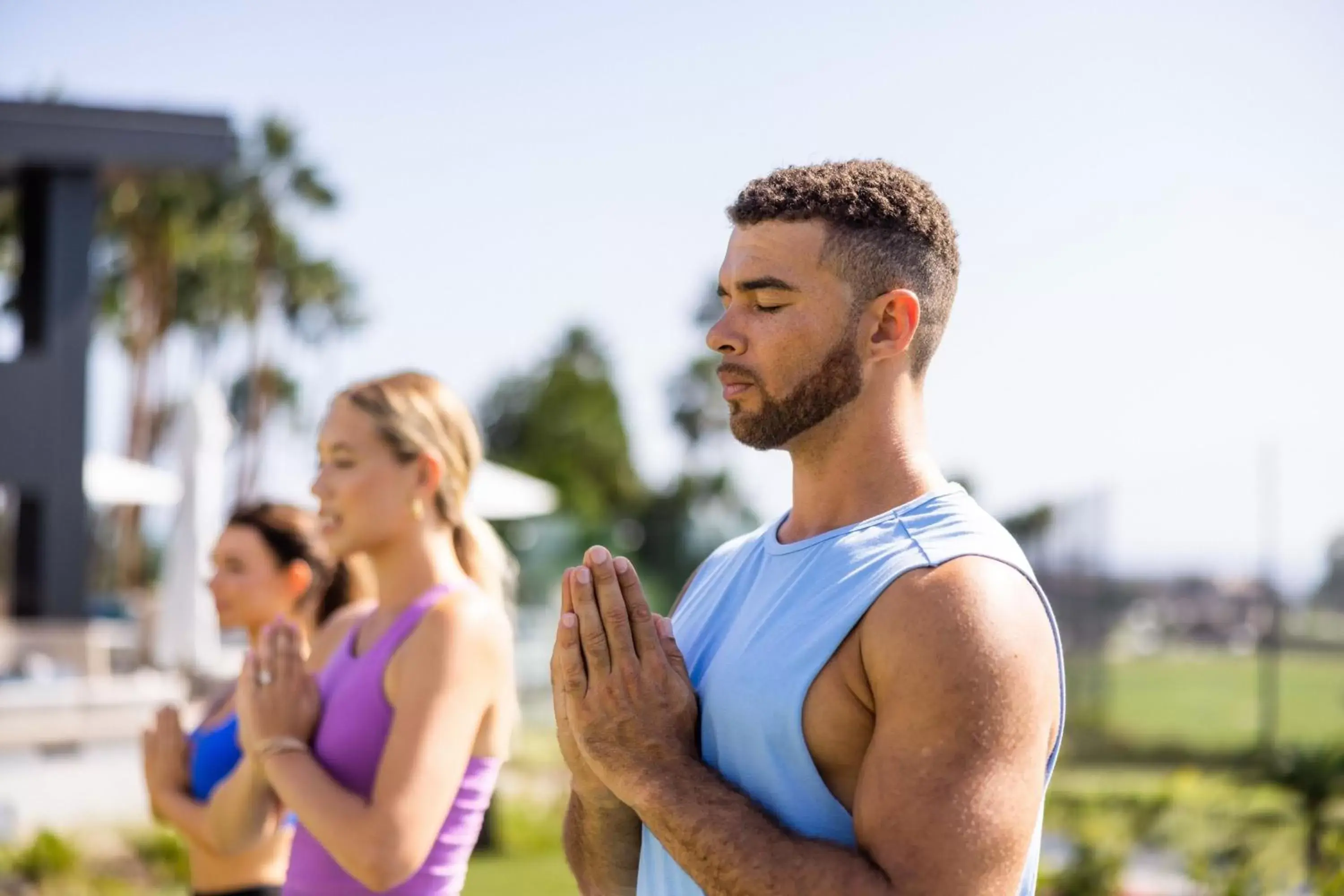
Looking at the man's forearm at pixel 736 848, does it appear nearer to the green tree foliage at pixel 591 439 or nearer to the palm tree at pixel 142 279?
the palm tree at pixel 142 279

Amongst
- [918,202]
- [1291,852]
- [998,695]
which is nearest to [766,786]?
[998,695]

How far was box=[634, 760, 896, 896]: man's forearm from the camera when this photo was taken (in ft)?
5.49

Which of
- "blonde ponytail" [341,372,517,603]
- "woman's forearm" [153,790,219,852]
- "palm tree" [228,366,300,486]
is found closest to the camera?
"blonde ponytail" [341,372,517,603]

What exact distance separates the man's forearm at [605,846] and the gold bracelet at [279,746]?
764 mm

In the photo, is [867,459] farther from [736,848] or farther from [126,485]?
[126,485]

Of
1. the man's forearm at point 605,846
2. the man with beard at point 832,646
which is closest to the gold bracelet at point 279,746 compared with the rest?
the man's forearm at point 605,846

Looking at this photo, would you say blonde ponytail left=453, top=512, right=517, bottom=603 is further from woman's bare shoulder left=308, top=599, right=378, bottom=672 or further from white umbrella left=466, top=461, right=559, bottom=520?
white umbrella left=466, top=461, right=559, bottom=520

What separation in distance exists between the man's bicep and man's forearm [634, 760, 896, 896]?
4 centimetres

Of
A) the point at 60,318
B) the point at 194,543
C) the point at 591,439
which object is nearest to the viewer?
the point at 194,543

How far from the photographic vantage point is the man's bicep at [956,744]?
1.63 metres

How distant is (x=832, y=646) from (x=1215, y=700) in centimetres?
1229

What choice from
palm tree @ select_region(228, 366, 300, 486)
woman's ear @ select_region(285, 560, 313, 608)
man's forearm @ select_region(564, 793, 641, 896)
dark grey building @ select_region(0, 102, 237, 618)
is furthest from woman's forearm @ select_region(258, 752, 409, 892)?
palm tree @ select_region(228, 366, 300, 486)

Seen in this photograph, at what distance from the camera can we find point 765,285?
1.97 m

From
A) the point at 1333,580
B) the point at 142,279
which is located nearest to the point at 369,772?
the point at 1333,580
